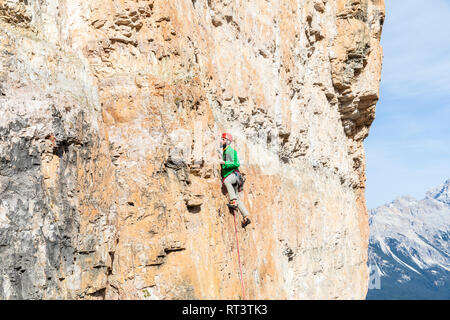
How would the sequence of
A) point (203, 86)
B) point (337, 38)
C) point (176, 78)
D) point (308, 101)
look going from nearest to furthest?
point (176, 78)
point (203, 86)
point (308, 101)
point (337, 38)

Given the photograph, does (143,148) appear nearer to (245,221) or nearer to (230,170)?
(230,170)

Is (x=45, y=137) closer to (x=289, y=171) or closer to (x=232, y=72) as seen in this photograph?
(x=232, y=72)

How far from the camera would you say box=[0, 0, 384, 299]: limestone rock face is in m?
7.08

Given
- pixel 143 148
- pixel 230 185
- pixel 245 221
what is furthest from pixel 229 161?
pixel 143 148

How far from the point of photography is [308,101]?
60.1 ft

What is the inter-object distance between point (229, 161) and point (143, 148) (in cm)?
228

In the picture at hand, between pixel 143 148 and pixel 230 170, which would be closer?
pixel 143 148

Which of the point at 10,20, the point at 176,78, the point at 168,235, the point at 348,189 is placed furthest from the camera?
the point at 348,189

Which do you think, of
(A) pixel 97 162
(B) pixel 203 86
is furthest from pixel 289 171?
(A) pixel 97 162

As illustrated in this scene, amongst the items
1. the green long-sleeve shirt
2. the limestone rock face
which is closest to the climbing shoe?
the limestone rock face

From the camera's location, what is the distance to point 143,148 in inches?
359

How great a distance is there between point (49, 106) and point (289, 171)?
391 inches

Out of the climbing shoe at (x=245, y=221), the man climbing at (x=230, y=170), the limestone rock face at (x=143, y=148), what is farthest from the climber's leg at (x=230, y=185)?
the climbing shoe at (x=245, y=221)

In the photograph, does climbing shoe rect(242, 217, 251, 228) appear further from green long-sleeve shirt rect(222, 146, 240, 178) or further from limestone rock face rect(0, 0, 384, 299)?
green long-sleeve shirt rect(222, 146, 240, 178)
